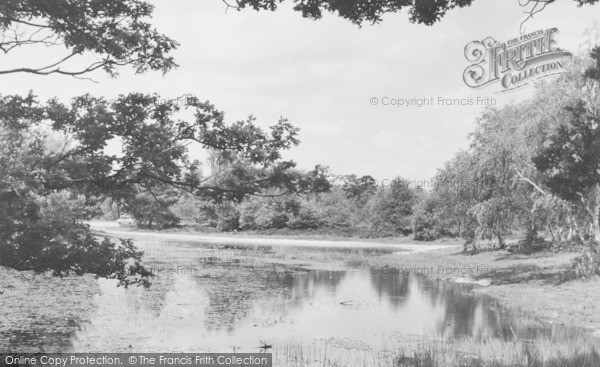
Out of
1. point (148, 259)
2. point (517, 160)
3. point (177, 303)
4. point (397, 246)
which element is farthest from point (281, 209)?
point (177, 303)

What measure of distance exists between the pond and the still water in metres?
0.03

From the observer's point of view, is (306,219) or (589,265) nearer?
(589,265)

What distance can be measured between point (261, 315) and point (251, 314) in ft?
1.12

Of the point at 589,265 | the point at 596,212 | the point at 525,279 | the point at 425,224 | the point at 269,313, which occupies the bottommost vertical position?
the point at 269,313

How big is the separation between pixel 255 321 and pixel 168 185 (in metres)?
7.97

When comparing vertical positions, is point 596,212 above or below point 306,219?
above

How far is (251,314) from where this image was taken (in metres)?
18.8

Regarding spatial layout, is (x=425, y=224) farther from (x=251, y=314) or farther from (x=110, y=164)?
(x=110, y=164)

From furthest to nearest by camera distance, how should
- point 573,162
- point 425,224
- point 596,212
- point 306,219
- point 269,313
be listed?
A: point 306,219
point 425,224
point 596,212
point 269,313
point 573,162

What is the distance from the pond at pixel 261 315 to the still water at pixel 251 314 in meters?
0.03

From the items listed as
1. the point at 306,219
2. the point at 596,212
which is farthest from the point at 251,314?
the point at 306,219

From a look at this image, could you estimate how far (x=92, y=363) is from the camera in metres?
11.6

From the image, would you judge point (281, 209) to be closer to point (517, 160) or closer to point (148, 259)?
point (148, 259)

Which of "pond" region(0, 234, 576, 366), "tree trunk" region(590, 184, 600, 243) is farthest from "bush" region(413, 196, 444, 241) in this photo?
"tree trunk" region(590, 184, 600, 243)
